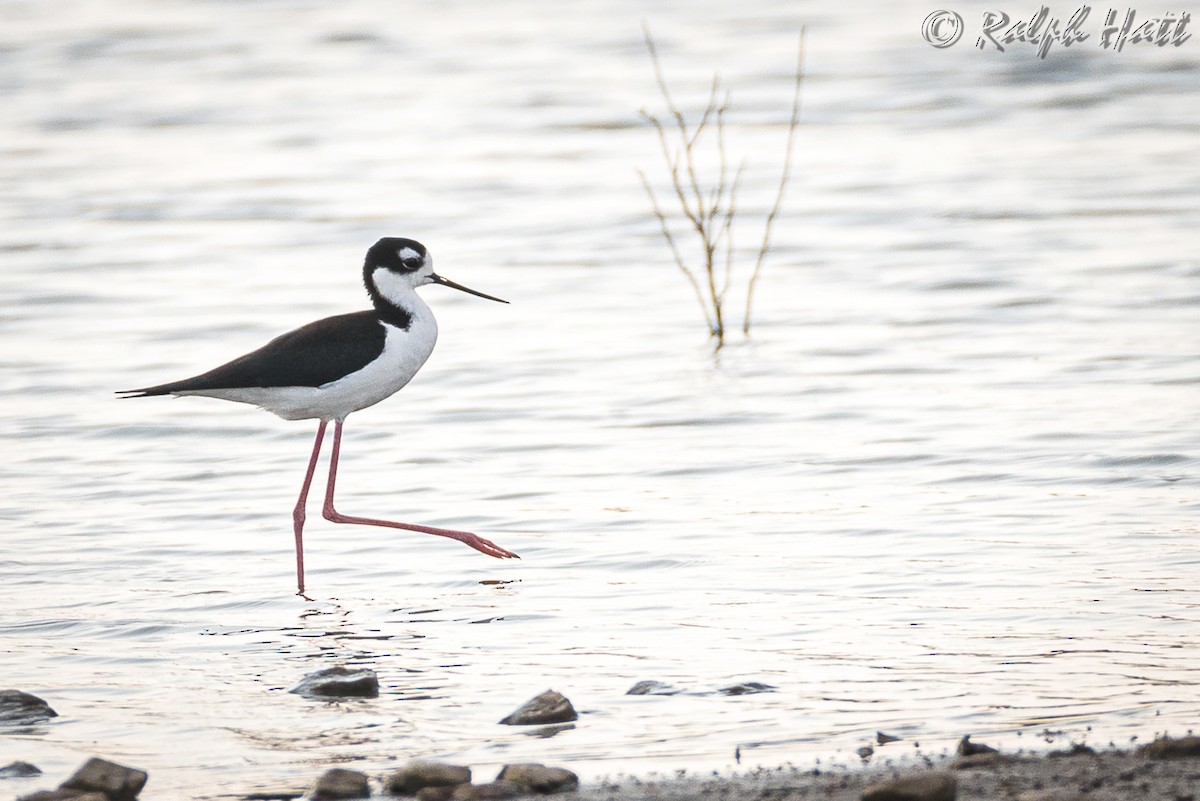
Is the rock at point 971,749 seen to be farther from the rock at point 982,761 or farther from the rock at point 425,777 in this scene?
the rock at point 425,777

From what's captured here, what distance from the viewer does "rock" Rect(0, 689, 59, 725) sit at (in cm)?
557

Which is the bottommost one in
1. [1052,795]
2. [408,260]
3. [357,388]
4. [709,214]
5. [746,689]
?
[746,689]

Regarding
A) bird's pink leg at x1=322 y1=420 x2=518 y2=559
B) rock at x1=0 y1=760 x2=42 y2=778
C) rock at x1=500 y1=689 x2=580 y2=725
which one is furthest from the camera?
bird's pink leg at x1=322 y1=420 x2=518 y2=559

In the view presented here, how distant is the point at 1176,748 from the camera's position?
15.4ft

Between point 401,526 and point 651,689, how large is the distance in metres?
2.49

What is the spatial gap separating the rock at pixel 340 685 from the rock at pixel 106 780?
39.1 inches

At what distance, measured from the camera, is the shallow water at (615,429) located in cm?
567

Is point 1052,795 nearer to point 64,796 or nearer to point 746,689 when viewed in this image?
point 746,689

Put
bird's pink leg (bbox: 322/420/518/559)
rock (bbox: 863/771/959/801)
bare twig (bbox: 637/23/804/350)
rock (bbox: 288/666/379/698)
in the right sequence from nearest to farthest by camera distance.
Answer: rock (bbox: 863/771/959/801) → rock (bbox: 288/666/379/698) → bird's pink leg (bbox: 322/420/518/559) → bare twig (bbox: 637/23/804/350)

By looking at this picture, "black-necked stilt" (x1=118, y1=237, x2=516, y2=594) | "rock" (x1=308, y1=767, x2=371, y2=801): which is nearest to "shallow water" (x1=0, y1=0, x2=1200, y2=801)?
"rock" (x1=308, y1=767, x2=371, y2=801)

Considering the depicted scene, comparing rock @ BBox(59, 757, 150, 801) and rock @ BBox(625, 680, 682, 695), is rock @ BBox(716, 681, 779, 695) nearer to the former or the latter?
rock @ BBox(625, 680, 682, 695)

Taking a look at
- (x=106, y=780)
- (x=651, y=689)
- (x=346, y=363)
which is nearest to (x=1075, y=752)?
(x=651, y=689)

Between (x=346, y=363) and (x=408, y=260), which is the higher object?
(x=408, y=260)

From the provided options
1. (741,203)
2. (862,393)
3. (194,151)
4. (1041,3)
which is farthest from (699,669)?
(1041,3)
